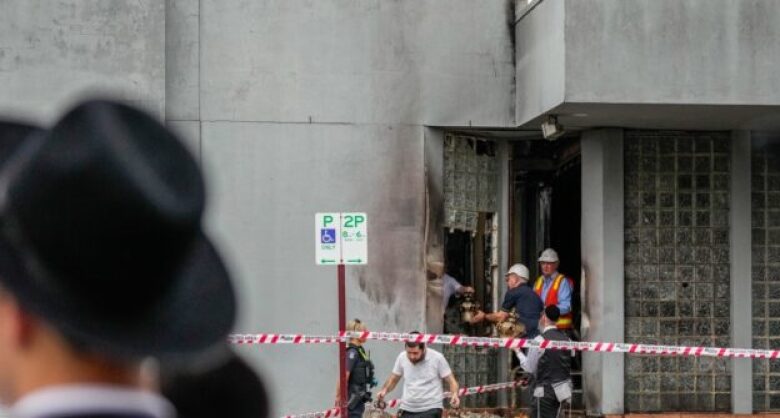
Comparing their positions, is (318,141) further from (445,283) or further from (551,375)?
(551,375)

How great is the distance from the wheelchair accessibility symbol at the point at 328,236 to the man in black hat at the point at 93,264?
1148cm

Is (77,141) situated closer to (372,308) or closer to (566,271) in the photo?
(372,308)

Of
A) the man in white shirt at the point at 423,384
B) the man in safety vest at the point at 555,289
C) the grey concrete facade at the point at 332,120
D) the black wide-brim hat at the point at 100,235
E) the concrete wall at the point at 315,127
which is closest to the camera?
the black wide-brim hat at the point at 100,235

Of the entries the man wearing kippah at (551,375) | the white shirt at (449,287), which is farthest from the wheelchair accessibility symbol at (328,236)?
the white shirt at (449,287)

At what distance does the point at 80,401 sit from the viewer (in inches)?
61.1

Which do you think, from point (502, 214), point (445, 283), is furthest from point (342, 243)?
point (502, 214)

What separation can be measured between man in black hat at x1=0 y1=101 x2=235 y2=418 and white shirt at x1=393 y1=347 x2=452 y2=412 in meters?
11.4

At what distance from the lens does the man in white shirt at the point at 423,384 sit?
42.3 ft

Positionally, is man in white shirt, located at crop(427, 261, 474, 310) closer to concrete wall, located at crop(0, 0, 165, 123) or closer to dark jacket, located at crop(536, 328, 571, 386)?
dark jacket, located at crop(536, 328, 571, 386)

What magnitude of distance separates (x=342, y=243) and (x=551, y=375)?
91.3 inches

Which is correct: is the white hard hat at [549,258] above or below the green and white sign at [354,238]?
below

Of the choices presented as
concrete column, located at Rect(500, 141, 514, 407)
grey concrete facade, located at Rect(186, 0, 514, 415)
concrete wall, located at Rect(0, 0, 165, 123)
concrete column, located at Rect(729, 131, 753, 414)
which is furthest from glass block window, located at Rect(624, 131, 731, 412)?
concrete wall, located at Rect(0, 0, 165, 123)

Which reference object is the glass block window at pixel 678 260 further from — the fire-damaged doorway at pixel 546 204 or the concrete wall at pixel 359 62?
the concrete wall at pixel 359 62

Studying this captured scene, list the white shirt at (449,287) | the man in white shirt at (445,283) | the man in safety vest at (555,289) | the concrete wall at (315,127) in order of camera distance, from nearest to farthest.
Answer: the concrete wall at (315,127) < the man in safety vest at (555,289) < the man in white shirt at (445,283) < the white shirt at (449,287)
